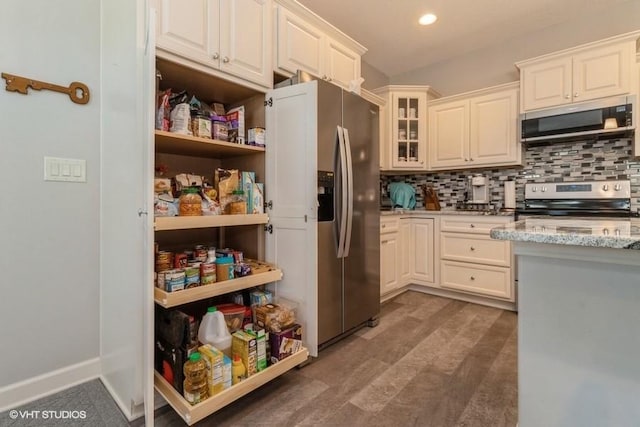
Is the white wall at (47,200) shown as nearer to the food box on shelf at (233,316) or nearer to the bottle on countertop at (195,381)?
the food box on shelf at (233,316)

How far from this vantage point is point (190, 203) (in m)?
1.56

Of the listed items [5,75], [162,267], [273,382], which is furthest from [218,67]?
[273,382]

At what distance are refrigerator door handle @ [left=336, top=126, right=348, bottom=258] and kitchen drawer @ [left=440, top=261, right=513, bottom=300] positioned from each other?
1681mm

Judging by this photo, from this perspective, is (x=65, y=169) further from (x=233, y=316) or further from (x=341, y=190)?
(x=341, y=190)

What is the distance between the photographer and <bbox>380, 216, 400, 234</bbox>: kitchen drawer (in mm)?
2891

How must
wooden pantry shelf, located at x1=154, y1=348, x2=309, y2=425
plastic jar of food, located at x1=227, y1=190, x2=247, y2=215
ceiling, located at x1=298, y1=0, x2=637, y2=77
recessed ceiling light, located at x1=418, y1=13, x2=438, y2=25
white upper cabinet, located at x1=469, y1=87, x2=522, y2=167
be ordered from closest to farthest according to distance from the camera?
wooden pantry shelf, located at x1=154, y1=348, x2=309, y2=425 < plastic jar of food, located at x1=227, y1=190, x2=247, y2=215 < ceiling, located at x1=298, y1=0, x2=637, y2=77 < recessed ceiling light, located at x1=418, y1=13, x2=438, y2=25 < white upper cabinet, located at x1=469, y1=87, x2=522, y2=167

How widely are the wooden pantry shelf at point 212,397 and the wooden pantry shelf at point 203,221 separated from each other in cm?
73

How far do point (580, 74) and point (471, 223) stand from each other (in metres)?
1.55

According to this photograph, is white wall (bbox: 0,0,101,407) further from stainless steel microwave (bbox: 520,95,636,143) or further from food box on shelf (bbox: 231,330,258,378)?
stainless steel microwave (bbox: 520,95,636,143)

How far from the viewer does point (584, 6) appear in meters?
2.72

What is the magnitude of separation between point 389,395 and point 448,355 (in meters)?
0.64

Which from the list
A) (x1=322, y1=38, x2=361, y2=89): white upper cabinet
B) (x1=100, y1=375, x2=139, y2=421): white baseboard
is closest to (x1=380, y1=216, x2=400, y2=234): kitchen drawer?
(x1=322, y1=38, x2=361, y2=89): white upper cabinet

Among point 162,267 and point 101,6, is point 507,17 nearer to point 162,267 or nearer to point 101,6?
point 101,6

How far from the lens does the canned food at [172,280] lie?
1412 mm
